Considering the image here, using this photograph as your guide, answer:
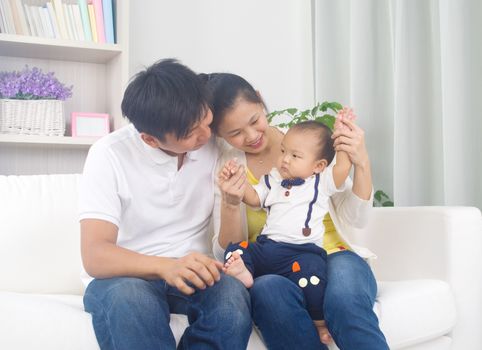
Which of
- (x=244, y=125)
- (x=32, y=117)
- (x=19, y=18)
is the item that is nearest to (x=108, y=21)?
(x=19, y=18)

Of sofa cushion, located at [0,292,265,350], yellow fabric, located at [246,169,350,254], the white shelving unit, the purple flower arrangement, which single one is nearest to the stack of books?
the purple flower arrangement

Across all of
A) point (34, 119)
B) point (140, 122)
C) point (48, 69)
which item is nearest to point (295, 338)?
point (140, 122)

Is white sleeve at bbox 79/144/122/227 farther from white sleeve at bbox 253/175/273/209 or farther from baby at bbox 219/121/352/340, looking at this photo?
white sleeve at bbox 253/175/273/209

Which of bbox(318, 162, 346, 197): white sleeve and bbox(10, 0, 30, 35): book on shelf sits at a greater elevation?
bbox(10, 0, 30, 35): book on shelf

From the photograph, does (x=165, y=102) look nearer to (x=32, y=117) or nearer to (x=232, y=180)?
(x=232, y=180)

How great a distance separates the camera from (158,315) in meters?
1.17

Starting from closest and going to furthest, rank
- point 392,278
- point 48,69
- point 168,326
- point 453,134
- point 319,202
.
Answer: point 168,326 < point 319,202 < point 392,278 < point 453,134 < point 48,69

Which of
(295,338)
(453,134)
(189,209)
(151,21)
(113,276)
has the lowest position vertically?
(295,338)

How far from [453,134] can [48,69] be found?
1824 mm

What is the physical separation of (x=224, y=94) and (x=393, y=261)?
0.71 meters

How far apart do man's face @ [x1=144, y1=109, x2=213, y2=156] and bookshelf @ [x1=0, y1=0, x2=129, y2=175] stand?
4.30 feet

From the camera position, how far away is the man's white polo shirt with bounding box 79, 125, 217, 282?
1.34m

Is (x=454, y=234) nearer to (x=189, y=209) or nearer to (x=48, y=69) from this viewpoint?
(x=189, y=209)

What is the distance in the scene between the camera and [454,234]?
1577mm
